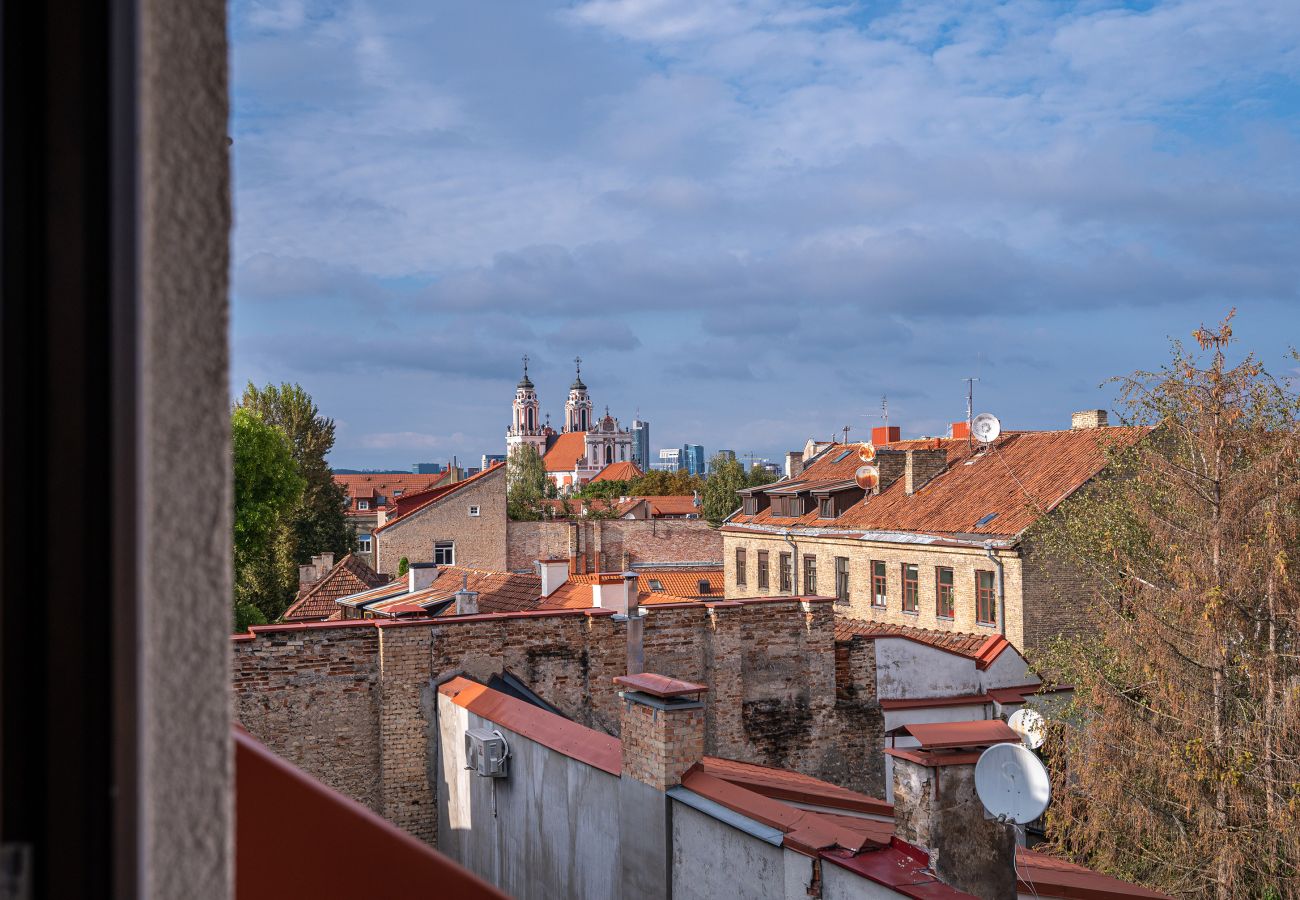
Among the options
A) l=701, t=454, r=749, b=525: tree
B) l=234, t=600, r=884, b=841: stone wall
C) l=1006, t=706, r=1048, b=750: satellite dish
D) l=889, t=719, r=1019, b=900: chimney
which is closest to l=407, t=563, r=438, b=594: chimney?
l=234, t=600, r=884, b=841: stone wall

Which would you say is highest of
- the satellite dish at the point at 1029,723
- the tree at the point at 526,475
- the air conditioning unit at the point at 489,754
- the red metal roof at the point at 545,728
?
the tree at the point at 526,475

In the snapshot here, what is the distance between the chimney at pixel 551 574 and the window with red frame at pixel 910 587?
10821mm

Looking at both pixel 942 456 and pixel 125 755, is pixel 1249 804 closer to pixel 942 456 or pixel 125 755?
pixel 125 755

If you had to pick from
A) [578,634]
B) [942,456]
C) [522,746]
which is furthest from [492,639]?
[942,456]

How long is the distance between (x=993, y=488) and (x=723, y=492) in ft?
134

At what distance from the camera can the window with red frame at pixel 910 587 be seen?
29.1m

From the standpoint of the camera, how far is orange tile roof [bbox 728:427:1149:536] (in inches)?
1045

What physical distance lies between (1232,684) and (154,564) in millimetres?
17353

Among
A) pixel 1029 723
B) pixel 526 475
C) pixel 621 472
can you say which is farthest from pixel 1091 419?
pixel 621 472

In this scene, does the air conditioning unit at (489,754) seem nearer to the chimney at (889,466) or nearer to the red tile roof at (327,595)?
the red tile roof at (327,595)

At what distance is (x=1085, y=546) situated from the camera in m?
20.2

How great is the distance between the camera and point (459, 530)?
156 ft

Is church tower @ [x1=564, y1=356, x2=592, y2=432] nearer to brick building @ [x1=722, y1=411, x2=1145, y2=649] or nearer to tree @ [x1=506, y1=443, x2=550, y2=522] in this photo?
tree @ [x1=506, y1=443, x2=550, y2=522]

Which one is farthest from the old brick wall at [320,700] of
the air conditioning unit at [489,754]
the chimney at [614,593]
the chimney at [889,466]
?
the chimney at [889,466]
